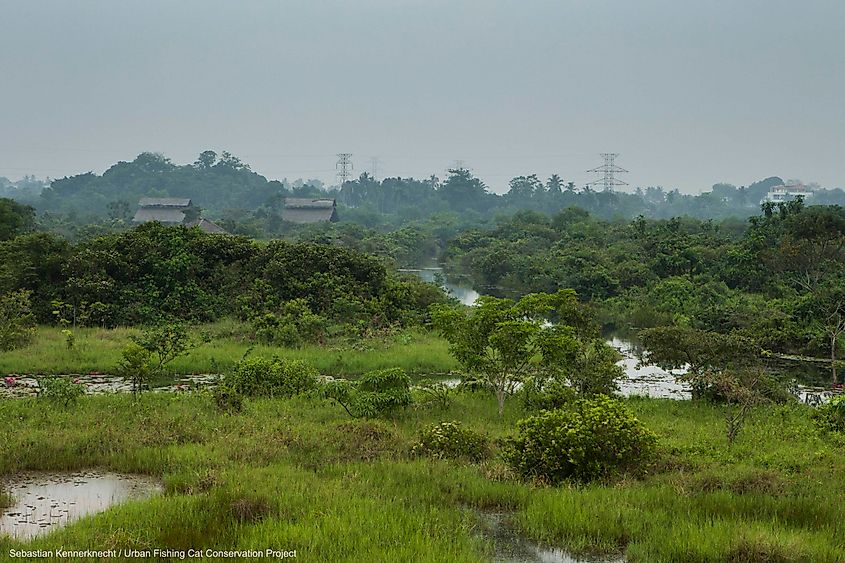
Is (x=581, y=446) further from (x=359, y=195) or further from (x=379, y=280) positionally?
(x=359, y=195)

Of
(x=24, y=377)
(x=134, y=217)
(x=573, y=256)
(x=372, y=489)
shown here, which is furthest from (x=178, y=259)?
(x=134, y=217)

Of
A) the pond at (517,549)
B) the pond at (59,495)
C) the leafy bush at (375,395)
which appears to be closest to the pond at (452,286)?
the leafy bush at (375,395)

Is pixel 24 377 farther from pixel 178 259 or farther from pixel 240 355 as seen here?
pixel 178 259

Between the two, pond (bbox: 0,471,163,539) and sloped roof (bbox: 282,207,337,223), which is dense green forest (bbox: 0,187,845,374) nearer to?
pond (bbox: 0,471,163,539)

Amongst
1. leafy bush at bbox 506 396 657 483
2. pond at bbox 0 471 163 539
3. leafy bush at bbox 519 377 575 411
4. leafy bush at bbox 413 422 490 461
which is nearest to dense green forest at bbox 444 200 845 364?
leafy bush at bbox 519 377 575 411

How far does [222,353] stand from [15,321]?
5.32m

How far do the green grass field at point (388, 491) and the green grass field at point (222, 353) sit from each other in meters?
5.44

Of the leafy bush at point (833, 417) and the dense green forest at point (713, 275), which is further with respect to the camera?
→ the dense green forest at point (713, 275)

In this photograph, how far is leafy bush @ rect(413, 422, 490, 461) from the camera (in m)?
9.76

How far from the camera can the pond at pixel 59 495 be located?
23.5 feet

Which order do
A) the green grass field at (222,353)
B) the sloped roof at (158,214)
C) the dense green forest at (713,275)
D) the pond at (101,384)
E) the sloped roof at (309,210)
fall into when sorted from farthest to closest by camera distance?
the sloped roof at (309,210) < the sloped roof at (158,214) < the dense green forest at (713,275) < the green grass field at (222,353) < the pond at (101,384)

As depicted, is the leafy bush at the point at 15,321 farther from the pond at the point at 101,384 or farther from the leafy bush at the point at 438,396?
the leafy bush at the point at 438,396

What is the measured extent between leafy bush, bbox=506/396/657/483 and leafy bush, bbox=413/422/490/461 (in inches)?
29.7

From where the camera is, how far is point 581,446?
29.1 ft
